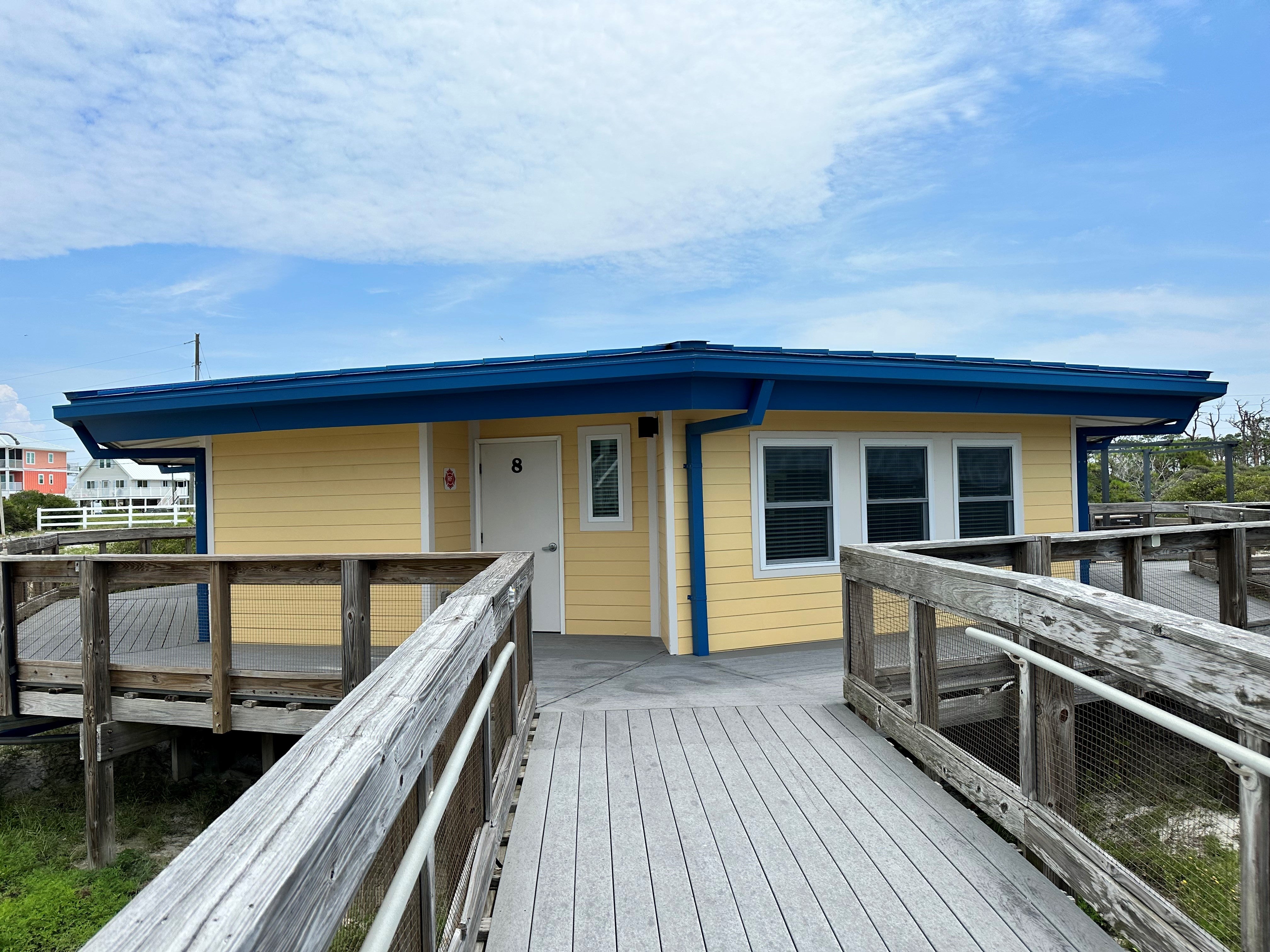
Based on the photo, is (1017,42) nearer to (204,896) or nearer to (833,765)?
(833,765)

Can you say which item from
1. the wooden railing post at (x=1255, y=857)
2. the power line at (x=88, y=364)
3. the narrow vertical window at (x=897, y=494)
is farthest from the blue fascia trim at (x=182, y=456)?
the power line at (x=88, y=364)

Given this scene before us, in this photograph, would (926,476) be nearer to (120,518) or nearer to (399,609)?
(399,609)

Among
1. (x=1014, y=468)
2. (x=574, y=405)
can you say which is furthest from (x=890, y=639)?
(x=1014, y=468)

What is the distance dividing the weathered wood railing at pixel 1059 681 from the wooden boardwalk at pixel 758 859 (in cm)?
14

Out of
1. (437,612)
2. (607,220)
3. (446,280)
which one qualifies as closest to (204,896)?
(437,612)

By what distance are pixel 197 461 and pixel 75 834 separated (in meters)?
4.50

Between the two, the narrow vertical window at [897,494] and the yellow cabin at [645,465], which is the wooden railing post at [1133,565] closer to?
the yellow cabin at [645,465]

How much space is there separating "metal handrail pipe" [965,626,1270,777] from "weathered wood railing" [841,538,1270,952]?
63mm

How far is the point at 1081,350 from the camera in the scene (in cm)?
4450

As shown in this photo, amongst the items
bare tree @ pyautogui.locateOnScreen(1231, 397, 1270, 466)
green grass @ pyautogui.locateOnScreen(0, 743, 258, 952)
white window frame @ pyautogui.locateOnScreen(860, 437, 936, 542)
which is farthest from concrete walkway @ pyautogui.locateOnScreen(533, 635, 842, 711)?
bare tree @ pyautogui.locateOnScreen(1231, 397, 1270, 466)

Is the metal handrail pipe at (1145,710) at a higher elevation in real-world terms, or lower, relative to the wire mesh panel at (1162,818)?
higher

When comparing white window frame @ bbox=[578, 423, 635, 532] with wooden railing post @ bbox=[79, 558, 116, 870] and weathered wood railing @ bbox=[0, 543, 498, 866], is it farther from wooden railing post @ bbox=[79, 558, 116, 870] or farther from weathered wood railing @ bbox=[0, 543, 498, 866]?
wooden railing post @ bbox=[79, 558, 116, 870]

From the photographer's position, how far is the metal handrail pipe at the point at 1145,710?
171cm

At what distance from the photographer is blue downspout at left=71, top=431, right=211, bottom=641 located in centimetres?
747
